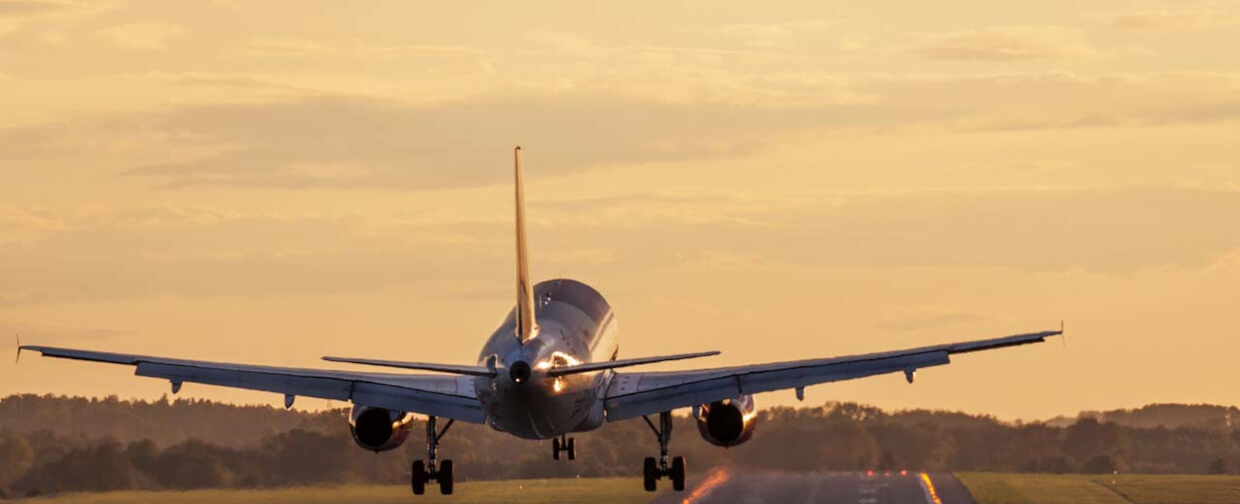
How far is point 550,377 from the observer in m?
64.1

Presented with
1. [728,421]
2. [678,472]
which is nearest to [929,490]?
[678,472]

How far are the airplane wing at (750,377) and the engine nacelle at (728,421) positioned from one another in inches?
64.0

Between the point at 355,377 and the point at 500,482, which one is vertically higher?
the point at 500,482

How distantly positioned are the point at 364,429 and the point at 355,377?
2725mm

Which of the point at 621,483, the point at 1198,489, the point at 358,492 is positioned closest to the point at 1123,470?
the point at 1198,489

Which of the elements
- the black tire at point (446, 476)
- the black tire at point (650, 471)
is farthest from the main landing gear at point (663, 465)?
the black tire at point (446, 476)

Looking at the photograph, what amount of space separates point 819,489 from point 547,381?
54.1 m

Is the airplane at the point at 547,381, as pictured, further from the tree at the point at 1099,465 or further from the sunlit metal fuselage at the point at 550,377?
the tree at the point at 1099,465

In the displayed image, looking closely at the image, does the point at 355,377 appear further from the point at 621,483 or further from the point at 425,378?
the point at 621,483

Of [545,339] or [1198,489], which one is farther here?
[1198,489]

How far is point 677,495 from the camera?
360 feet

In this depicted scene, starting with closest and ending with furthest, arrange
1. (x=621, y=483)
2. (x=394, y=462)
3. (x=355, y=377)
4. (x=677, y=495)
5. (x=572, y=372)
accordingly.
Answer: (x=572, y=372)
(x=355, y=377)
(x=677, y=495)
(x=394, y=462)
(x=621, y=483)

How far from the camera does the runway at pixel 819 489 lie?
104688 mm

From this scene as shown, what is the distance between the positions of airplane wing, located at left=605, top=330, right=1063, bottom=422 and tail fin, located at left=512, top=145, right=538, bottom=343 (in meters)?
6.54
